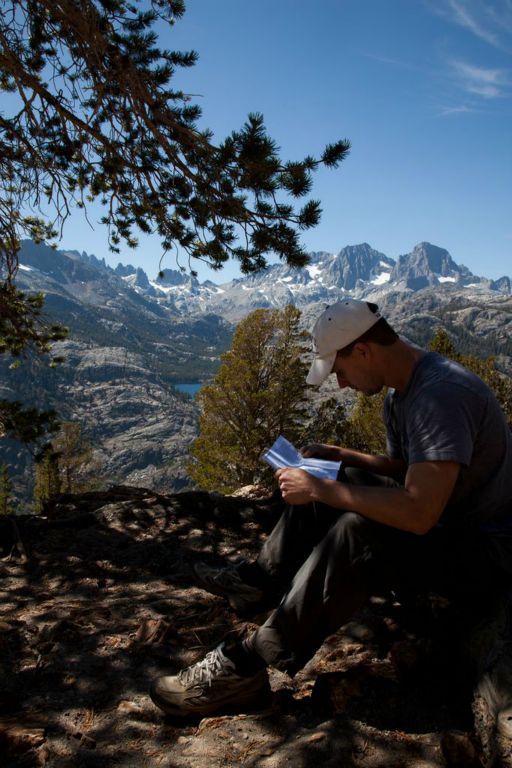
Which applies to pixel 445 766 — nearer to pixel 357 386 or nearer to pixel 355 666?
pixel 355 666

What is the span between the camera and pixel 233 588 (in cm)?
344


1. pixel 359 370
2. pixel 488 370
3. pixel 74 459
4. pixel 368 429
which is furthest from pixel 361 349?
pixel 74 459

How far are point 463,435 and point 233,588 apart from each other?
6.03 feet

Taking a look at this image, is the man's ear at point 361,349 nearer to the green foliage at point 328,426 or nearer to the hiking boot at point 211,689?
the hiking boot at point 211,689

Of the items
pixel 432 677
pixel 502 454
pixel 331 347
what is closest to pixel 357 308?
pixel 331 347

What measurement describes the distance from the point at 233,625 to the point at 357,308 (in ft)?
7.79

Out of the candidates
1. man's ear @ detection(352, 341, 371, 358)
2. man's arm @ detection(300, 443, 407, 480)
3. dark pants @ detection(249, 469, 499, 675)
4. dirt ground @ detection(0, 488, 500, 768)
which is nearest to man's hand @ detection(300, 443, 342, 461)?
man's arm @ detection(300, 443, 407, 480)

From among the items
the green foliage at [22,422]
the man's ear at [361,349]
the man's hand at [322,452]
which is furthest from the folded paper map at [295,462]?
the green foliage at [22,422]

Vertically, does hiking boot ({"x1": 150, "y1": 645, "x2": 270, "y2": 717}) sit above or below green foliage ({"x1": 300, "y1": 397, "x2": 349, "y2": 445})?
below

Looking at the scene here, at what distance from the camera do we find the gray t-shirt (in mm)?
2449

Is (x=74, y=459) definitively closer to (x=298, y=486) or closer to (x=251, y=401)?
(x=251, y=401)

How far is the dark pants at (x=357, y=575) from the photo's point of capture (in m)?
2.49

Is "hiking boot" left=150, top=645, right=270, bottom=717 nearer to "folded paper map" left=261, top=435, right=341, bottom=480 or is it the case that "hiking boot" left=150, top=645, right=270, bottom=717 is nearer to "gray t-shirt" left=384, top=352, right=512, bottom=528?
"folded paper map" left=261, top=435, right=341, bottom=480

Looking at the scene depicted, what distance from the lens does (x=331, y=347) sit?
9.44ft
